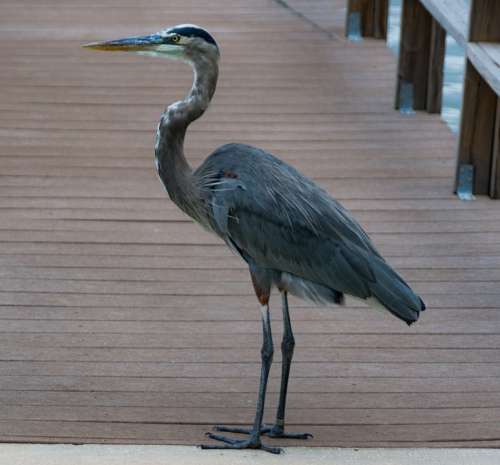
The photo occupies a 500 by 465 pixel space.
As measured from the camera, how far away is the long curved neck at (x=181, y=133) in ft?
12.6

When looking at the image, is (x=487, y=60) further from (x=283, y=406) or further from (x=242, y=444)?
(x=242, y=444)

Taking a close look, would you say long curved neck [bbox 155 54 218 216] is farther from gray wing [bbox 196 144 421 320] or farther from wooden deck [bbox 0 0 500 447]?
wooden deck [bbox 0 0 500 447]

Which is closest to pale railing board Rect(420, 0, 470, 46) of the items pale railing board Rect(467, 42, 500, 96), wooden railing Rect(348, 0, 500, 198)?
wooden railing Rect(348, 0, 500, 198)

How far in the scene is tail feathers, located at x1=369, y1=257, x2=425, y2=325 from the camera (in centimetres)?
359

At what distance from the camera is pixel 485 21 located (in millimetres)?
5895

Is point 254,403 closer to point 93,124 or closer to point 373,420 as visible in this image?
point 373,420

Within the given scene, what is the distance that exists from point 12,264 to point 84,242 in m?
0.38

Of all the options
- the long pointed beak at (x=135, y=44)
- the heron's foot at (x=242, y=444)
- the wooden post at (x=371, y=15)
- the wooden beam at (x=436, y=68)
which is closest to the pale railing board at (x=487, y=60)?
the wooden beam at (x=436, y=68)

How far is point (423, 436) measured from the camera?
3711 mm

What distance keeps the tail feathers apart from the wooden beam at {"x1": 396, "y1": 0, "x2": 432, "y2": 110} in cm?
372

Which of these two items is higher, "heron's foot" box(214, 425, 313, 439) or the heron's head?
the heron's head

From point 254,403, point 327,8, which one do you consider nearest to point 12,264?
point 254,403

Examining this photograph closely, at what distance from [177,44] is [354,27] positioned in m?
5.18

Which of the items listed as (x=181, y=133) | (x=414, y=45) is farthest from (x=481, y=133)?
(x=181, y=133)
